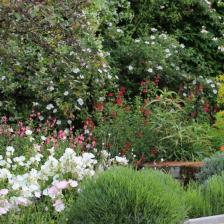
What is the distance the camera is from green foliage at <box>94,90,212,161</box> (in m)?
8.30

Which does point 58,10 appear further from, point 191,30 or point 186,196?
point 191,30

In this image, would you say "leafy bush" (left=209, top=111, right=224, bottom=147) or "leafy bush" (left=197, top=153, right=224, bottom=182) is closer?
"leafy bush" (left=197, top=153, right=224, bottom=182)

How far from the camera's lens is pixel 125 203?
14.5ft

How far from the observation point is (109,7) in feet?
35.4

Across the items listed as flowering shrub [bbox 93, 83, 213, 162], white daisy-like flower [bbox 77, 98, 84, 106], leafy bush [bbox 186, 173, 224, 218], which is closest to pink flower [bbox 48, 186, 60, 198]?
leafy bush [bbox 186, 173, 224, 218]

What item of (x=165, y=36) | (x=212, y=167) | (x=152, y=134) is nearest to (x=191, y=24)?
(x=165, y=36)

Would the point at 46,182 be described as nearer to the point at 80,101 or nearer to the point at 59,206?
the point at 59,206

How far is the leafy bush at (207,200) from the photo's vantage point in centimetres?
527

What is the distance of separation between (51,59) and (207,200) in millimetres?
3043

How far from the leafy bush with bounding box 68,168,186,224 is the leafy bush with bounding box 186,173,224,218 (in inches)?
24.8

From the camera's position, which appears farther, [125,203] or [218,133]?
[218,133]

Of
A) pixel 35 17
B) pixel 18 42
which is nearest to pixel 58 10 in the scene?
pixel 35 17

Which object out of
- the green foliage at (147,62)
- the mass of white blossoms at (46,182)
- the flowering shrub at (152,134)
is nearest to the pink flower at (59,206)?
the mass of white blossoms at (46,182)

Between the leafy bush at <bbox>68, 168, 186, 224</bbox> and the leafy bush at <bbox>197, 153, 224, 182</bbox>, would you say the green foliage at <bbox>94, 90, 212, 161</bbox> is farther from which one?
the leafy bush at <bbox>68, 168, 186, 224</bbox>
